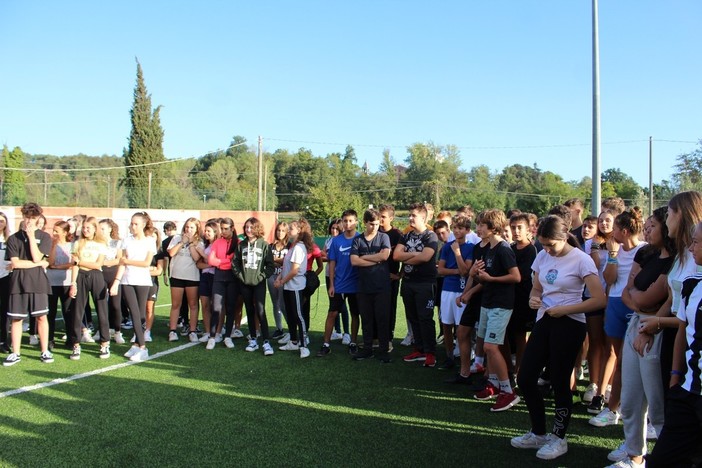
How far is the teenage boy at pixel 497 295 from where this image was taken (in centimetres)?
529

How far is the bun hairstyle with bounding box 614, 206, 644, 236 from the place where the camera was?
4797 mm

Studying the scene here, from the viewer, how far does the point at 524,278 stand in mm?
5863

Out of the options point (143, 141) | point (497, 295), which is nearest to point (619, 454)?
point (497, 295)

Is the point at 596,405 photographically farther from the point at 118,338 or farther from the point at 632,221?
the point at 118,338

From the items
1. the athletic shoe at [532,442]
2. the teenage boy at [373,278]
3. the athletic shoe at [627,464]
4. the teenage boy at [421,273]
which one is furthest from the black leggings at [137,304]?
the athletic shoe at [627,464]

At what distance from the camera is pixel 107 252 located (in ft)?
27.5

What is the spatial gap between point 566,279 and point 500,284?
3.52ft

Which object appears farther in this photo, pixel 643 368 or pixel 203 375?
pixel 203 375

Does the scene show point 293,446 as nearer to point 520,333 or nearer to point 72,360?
point 520,333

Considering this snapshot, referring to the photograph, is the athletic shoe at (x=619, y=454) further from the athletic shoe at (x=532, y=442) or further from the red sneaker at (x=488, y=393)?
the red sneaker at (x=488, y=393)

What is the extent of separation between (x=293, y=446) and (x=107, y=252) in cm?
539

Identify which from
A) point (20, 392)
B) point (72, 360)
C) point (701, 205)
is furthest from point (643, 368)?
point (72, 360)

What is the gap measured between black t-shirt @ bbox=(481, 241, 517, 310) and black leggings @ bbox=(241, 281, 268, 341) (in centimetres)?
370

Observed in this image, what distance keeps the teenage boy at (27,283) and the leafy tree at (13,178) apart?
2348 cm
